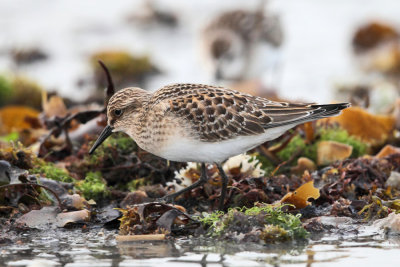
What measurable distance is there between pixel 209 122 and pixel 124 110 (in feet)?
3.03

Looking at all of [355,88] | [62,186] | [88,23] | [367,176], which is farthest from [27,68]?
[367,176]

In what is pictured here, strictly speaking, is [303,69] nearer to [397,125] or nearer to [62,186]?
[397,125]

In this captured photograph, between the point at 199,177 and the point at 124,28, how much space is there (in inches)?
430

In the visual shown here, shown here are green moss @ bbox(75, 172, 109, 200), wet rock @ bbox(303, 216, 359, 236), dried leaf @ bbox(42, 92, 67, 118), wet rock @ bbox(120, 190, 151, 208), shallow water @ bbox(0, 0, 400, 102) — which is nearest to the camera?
wet rock @ bbox(303, 216, 359, 236)

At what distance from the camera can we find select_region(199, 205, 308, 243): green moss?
15.6 feet

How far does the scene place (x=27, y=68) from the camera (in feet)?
46.0

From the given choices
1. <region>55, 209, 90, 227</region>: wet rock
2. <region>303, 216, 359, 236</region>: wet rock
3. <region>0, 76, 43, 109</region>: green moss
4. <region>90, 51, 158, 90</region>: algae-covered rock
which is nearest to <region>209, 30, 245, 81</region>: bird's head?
<region>90, 51, 158, 90</region>: algae-covered rock

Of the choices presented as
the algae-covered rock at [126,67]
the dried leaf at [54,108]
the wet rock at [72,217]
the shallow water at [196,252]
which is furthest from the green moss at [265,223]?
the algae-covered rock at [126,67]

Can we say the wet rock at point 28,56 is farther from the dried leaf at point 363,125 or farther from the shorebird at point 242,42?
the dried leaf at point 363,125

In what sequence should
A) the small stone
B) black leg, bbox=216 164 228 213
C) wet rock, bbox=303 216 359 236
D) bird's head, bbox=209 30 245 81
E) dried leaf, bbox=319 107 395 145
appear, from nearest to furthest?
the small stone < wet rock, bbox=303 216 359 236 < black leg, bbox=216 164 228 213 < dried leaf, bbox=319 107 395 145 < bird's head, bbox=209 30 245 81

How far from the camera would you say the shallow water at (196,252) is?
14.1ft

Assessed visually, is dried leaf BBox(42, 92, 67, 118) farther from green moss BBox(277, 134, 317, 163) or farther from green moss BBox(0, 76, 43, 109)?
green moss BBox(0, 76, 43, 109)

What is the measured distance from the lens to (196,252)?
4.55m

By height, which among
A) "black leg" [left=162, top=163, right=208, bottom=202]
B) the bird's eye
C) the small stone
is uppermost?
the bird's eye
